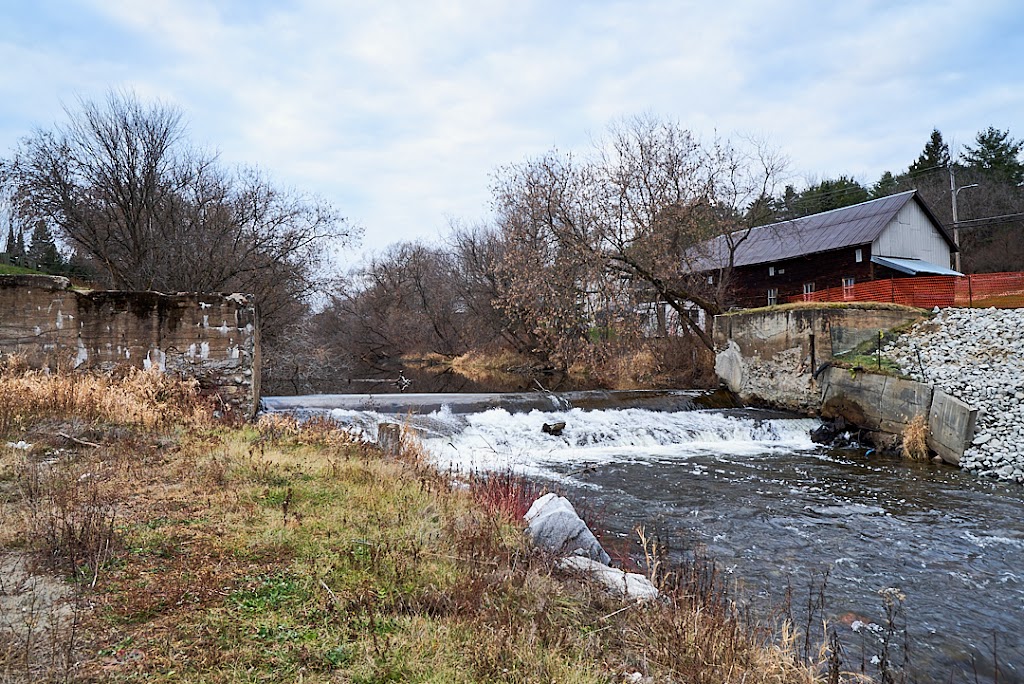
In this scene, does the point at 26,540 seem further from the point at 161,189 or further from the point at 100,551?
the point at 161,189

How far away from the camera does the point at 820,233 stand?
2995cm

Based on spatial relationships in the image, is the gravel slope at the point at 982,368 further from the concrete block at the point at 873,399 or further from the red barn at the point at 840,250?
the red barn at the point at 840,250

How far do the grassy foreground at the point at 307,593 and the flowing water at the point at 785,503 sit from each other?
168 centimetres

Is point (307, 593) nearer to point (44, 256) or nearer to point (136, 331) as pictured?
point (136, 331)

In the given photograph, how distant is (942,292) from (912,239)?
478 inches

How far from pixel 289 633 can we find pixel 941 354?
613 inches

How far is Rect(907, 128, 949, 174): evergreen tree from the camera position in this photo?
4475 cm

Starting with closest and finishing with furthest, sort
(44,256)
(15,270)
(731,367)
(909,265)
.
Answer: (731,367)
(15,270)
(909,265)
(44,256)

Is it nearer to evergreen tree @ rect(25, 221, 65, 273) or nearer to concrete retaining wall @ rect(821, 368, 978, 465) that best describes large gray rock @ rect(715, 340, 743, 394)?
concrete retaining wall @ rect(821, 368, 978, 465)

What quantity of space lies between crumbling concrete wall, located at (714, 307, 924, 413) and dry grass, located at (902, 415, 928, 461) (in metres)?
3.14

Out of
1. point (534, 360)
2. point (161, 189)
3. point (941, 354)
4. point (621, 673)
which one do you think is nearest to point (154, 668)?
point (621, 673)

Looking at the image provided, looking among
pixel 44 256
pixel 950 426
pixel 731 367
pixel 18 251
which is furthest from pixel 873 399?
pixel 18 251

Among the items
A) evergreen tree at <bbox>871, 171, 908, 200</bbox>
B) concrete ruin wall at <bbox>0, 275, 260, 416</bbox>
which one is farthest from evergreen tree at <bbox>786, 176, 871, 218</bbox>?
concrete ruin wall at <bbox>0, 275, 260, 416</bbox>

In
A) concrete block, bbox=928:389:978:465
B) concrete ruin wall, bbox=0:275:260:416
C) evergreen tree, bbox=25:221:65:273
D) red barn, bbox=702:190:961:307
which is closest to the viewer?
concrete ruin wall, bbox=0:275:260:416
